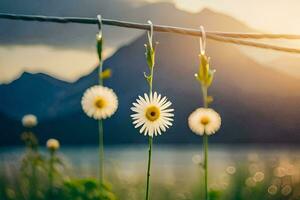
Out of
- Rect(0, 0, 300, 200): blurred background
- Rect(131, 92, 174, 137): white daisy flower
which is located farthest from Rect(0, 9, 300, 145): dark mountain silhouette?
Rect(131, 92, 174, 137): white daisy flower

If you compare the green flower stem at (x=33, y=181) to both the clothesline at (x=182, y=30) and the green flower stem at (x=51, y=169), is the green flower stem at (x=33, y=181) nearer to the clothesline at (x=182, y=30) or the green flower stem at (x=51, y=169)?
the green flower stem at (x=51, y=169)

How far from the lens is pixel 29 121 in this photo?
221 centimetres

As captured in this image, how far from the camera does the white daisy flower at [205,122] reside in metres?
2.25

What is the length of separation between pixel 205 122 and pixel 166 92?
18 cm

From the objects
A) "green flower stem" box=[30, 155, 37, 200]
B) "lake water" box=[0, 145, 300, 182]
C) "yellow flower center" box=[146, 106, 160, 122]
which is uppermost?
"yellow flower center" box=[146, 106, 160, 122]

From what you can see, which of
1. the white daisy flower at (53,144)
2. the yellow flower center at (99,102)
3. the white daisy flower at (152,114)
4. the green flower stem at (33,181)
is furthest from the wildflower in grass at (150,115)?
the green flower stem at (33,181)

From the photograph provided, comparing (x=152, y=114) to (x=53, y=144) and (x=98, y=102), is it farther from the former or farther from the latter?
(x=53, y=144)

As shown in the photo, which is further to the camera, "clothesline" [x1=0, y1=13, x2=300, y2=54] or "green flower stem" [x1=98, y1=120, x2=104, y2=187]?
"green flower stem" [x1=98, y1=120, x2=104, y2=187]

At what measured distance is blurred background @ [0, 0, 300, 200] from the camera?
7.32 feet

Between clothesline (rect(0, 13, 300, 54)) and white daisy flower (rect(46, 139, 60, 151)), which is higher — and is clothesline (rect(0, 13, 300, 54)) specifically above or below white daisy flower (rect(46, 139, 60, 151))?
above

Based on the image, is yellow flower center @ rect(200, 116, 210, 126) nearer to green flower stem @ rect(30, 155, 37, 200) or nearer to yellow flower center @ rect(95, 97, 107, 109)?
yellow flower center @ rect(95, 97, 107, 109)

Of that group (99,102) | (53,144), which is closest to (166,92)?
(99,102)

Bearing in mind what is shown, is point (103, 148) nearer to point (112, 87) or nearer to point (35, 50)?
point (112, 87)

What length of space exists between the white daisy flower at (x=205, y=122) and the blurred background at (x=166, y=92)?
8cm
